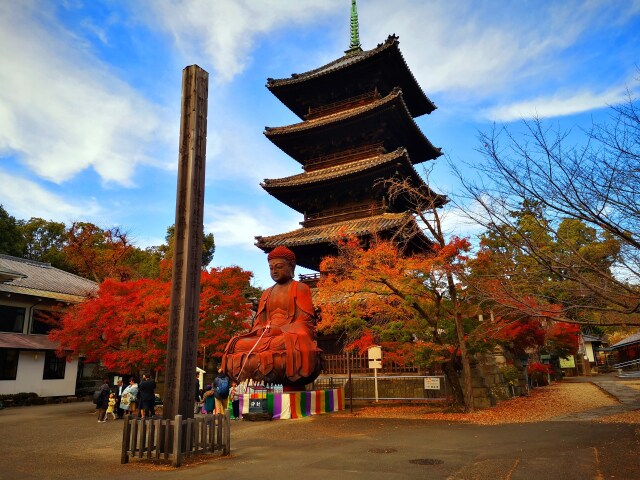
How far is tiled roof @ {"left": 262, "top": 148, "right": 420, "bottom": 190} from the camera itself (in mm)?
19844

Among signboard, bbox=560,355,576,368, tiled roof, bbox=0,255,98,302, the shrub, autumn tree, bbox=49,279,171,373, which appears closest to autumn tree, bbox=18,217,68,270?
tiled roof, bbox=0,255,98,302

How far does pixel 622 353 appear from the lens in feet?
128

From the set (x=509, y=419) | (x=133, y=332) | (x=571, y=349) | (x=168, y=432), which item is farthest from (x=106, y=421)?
(x=571, y=349)

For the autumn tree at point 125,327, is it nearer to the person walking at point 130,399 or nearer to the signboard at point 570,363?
the person walking at point 130,399

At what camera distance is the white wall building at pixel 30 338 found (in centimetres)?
2161

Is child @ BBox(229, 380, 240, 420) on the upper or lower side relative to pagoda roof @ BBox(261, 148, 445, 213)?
lower

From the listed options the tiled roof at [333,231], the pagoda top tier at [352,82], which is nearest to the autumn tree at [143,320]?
the tiled roof at [333,231]

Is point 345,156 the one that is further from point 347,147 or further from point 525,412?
point 525,412

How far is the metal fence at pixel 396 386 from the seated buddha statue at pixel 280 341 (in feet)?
15.1

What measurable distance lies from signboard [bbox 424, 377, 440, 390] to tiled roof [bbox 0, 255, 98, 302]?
1769 cm

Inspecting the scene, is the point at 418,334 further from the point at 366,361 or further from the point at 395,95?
the point at 395,95

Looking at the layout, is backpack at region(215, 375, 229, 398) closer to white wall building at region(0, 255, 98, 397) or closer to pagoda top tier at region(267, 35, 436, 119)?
white wall building at region(0, 255, 98, 397)

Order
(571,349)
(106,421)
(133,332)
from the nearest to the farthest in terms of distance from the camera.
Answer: (106,421)
(133,332)
(571,349)

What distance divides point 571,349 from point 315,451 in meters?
25.8
